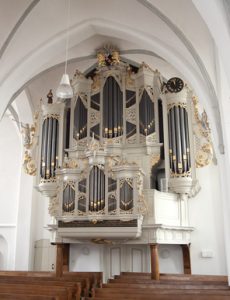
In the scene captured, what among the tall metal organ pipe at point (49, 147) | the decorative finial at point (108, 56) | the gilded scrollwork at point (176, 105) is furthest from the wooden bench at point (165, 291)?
the decorative finial at point (108, 56)

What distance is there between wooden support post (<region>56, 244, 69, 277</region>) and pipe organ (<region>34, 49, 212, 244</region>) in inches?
13.3

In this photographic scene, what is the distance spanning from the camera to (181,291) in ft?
20.2

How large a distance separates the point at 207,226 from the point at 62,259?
4.03 meters

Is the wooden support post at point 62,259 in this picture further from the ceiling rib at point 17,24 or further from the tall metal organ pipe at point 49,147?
the ceiling rib at point 17,24

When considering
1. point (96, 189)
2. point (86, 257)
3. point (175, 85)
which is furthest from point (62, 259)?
point (175, 85)

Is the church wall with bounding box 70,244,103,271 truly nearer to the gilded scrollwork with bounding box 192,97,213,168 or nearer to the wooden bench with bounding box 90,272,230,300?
the wooden bench with bounding box 90,272,230,300

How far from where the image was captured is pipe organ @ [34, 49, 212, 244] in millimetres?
9070

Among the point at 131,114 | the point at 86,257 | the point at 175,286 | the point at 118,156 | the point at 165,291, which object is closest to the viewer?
the point at 165,291

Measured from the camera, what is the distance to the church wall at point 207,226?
981cm

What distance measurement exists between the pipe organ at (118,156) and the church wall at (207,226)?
13.8 inches

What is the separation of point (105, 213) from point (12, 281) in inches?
103

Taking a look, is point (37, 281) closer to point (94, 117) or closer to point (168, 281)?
point (168, 281)

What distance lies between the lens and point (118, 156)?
9797 millimetres

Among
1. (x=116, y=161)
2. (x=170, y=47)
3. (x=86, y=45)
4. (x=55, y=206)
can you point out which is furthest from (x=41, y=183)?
(x=170, y=47)
